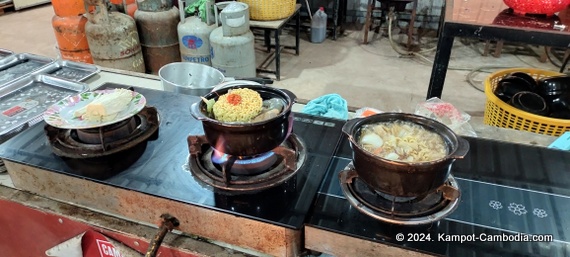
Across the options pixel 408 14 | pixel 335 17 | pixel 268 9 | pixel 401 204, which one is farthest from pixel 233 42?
pixel 408 14

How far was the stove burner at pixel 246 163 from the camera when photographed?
895 millimetres

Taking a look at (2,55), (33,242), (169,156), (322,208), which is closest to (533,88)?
(322,208)

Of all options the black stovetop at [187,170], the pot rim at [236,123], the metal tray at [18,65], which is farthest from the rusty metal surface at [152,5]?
the pot rim at [236,123]

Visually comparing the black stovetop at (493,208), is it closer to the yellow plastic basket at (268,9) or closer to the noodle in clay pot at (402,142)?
the noodle in clay pot at (402,142)

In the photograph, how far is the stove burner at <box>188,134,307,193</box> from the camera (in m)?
0.88

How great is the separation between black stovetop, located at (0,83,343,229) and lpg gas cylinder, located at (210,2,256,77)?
1952 millimetres

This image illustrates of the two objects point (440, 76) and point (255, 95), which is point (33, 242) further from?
point (440, 76)

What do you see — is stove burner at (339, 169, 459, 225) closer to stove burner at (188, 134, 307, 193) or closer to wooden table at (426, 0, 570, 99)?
stove burner at (188, 134, 307, 193)

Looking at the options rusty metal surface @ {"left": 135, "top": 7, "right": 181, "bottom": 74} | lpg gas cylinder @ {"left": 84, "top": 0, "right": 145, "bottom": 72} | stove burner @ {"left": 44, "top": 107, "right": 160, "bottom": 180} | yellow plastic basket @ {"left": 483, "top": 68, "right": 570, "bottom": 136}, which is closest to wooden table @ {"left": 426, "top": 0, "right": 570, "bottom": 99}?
yellow plastic basket @ {"left": 483, "top": 68, "right": 570, "bottom": 136}

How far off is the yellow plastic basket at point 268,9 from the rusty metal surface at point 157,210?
255 cm

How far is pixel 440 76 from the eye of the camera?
2.06 metres

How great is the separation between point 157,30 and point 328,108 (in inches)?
98.1

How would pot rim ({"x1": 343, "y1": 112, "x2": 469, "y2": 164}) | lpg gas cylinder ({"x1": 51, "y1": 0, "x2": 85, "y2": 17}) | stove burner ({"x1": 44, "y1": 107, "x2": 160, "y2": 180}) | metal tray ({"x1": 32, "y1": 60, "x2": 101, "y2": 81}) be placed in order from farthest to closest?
Answer: 1. lpg gas cylinder ({"x1": 51, "y1": 0, "x2": 85, "y2": 17})
2. metal tray ({"x1": 32, "y1": 60, "x2": 101, "y2": 81})
3. stove burner ({"x1": 44, "y1": 107, "x2": 160, "y2": 180})
4. pot rim ({"x1": 343, "y1": 112, "x2": 469, "y2": 164})

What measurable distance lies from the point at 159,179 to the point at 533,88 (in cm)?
193
